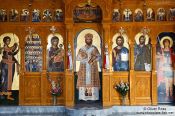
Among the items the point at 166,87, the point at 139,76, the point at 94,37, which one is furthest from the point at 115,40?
the point at 166,87

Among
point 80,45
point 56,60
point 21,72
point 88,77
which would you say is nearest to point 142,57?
point 88,77

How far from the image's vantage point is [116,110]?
1365cm

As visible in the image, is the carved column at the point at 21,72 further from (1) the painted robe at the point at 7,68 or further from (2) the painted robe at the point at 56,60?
(2) the painted robe at the point at 56,60

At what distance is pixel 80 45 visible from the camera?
14.2m

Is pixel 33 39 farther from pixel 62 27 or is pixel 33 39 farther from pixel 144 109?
pixel 144 109

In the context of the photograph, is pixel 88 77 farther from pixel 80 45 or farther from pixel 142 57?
pixel 142 57

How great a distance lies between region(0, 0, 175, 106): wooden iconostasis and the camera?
46.2 ft

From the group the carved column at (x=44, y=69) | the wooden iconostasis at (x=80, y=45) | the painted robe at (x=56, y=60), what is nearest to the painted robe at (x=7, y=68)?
the wooden iconostasis at (x=80, y=45)

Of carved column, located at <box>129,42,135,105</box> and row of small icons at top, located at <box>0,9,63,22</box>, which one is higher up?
row of small icons at top, located at <box>0,9,63,22</box>

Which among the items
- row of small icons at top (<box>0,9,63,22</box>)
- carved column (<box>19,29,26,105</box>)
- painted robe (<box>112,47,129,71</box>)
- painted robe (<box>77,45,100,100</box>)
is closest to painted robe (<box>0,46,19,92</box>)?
carved column (<box>19,29,26,105</box>)

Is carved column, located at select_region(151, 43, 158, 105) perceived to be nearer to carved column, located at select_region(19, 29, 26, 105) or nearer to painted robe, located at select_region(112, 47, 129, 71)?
painted robe, located at select_region(112, 47, 129, 71)

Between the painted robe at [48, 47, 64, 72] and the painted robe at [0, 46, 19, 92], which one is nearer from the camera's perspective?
the painted robe at [0, 46, 19, 92]

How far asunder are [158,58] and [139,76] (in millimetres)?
1037

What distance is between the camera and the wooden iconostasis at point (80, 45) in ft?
46.2
